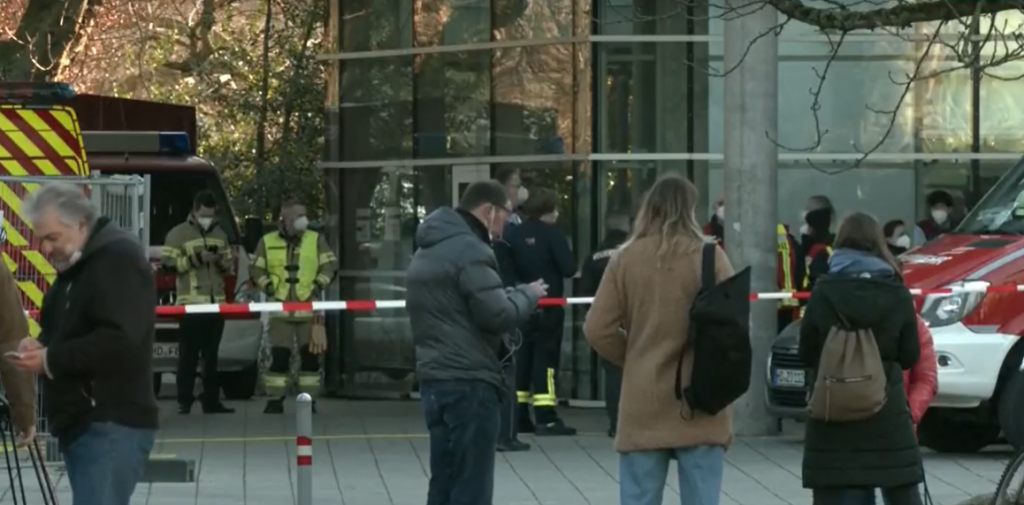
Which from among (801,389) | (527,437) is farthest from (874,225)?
(527,437)

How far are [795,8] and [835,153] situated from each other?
26.0 ft

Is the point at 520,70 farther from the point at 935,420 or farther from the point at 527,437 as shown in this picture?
the point at 935,420

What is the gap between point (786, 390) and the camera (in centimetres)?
1366

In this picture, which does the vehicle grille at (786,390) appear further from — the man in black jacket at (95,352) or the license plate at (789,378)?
the man in black jacket at (95,352)

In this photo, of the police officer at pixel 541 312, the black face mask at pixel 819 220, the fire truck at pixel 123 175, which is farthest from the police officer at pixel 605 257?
the fire truck at pixel 123 175

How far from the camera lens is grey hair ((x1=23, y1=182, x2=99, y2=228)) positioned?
7.15 metres

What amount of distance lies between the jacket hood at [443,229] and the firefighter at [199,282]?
26.0 ft

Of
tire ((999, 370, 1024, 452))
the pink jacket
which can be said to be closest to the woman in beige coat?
the pink jacket

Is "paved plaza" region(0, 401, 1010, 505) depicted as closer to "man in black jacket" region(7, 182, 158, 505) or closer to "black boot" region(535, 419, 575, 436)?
"black boot" region(535, 419, 575, 436)

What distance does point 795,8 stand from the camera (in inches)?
393

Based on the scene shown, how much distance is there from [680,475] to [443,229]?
1.68 m

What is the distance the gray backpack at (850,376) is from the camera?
7.96 m

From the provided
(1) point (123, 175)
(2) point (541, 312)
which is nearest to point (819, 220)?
(2) point (541, 312)

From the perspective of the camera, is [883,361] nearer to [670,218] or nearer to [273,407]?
[670,218]
